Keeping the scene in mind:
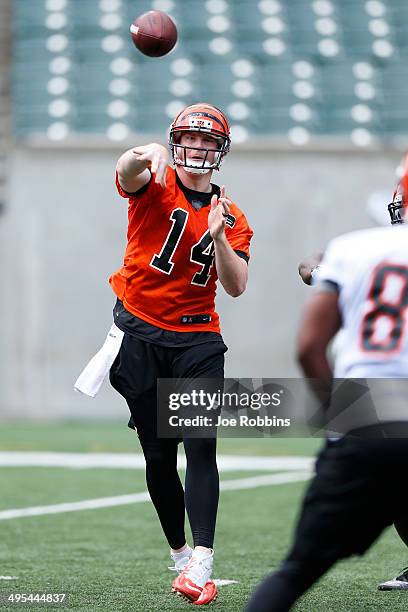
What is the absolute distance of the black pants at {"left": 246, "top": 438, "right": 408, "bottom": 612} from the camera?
2.51m

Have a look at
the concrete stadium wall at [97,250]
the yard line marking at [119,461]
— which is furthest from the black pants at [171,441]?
the concrete stadium wall at [97,250]

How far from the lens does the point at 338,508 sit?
2.52 meters

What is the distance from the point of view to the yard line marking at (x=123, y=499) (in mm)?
6672

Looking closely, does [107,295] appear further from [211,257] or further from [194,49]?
[211,257]

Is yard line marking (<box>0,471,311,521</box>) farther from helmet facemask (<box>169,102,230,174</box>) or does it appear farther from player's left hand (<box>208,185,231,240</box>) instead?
player's left hand (<box>208,185,231,240</box>)

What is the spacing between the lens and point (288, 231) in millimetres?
14477

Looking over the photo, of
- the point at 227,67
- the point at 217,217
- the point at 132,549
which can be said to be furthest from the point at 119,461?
the point at 227,67

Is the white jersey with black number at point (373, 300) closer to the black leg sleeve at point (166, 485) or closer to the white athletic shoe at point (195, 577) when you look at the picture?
the white athletic shoe at point (195, 577)

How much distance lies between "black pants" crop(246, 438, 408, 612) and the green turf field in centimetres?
134

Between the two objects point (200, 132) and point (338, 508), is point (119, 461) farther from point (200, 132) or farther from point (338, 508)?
point (338, 508)

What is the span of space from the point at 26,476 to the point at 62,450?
2001mm

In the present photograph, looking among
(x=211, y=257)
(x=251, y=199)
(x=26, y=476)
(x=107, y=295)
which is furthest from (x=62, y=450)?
(x=211, y=257)

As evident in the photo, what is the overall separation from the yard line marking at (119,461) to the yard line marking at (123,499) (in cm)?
46

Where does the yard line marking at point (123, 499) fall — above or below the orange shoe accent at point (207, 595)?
below
